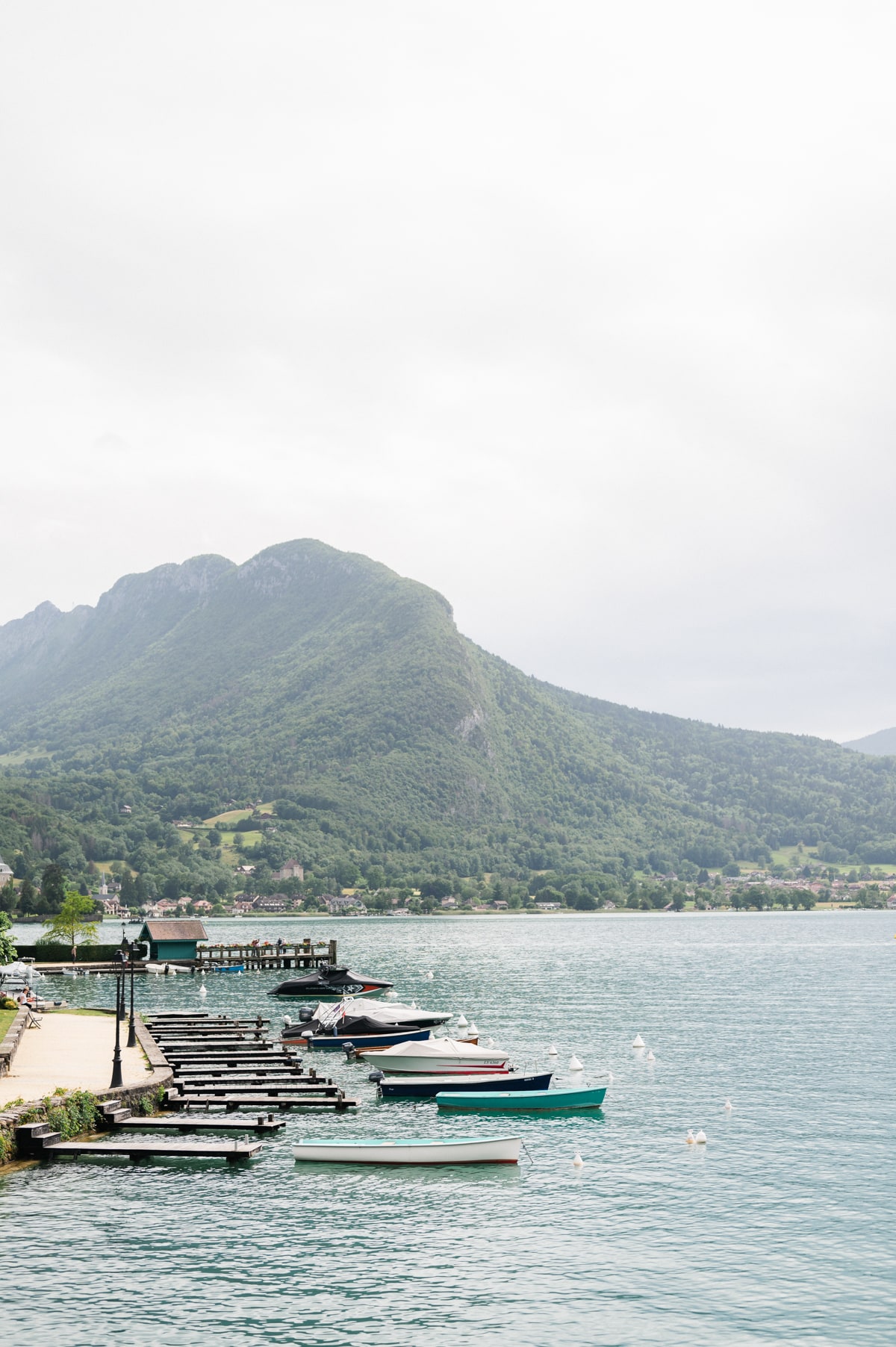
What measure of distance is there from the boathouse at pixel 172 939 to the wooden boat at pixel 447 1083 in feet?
260

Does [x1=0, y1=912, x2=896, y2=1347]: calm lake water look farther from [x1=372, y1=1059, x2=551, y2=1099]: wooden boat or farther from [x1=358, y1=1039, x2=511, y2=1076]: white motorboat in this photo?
[x1=358, y1=1039, x2=511, y2=1076]: white motorboat

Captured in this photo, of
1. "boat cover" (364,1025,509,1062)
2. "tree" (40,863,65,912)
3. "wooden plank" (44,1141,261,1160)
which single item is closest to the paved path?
"wooden plank" (44,1141,261,1160)

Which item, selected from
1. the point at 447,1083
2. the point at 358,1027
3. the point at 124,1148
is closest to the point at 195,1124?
the point at 124,1148

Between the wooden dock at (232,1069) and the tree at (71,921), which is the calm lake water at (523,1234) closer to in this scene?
the wooden dock at (232,1069)

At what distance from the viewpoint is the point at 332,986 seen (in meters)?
89.1

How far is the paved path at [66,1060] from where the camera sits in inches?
1437

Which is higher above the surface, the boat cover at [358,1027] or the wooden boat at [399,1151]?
the wooden boat at [399,1151]

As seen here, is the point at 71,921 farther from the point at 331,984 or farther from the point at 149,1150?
the point at 149,1150

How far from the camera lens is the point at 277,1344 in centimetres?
1983

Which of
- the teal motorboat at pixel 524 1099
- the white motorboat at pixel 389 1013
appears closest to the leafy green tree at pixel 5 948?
the white motorboat at pixel 389 1013

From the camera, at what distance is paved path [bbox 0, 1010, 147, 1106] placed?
120 ft

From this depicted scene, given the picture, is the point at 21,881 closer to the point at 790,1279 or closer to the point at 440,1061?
the point at 440,1061

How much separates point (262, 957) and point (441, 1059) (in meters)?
78.3

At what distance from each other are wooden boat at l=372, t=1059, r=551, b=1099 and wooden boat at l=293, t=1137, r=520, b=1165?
1026 centimetres
